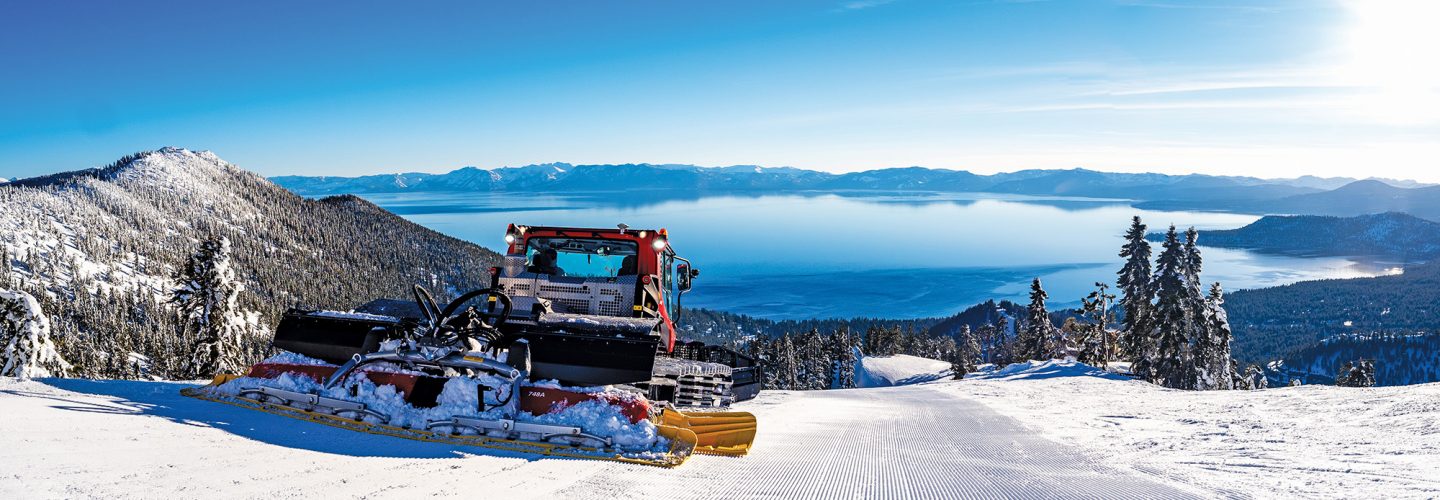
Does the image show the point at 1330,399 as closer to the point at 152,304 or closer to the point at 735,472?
the point at 735,472

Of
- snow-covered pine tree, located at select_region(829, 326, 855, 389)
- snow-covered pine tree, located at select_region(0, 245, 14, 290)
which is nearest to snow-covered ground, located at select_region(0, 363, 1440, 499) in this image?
snow-covered pine tree, located at select_region(829, 326, 855, 389)

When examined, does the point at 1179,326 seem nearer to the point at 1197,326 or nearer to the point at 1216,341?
the point at 1197,326

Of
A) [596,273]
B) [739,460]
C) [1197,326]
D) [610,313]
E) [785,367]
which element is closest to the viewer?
[739,460]

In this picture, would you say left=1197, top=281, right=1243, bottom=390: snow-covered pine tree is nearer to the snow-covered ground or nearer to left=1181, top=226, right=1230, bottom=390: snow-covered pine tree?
left=1181, top=226, right=1230, bottom=390: snow-covered pine tree

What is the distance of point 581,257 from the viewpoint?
35.2 ft

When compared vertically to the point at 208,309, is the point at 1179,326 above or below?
below

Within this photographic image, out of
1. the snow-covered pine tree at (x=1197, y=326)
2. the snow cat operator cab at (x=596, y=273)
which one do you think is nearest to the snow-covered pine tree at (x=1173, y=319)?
the snow-covered pine tree at (x=1197, y=326)

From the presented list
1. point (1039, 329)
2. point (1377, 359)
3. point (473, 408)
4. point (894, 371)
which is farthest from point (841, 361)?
point (1377, 359)

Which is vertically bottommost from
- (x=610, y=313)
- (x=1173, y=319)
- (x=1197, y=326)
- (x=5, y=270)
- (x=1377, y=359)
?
(x=1377, y=359)

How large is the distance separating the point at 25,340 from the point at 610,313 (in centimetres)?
2401

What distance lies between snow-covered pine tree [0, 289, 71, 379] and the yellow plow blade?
25333 millimetres

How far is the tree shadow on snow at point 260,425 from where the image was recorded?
546 centimetres

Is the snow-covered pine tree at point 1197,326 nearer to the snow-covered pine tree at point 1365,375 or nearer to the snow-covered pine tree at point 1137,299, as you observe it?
the snow-covered pine tree at point 1137,299

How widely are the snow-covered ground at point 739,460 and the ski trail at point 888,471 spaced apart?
22mm
